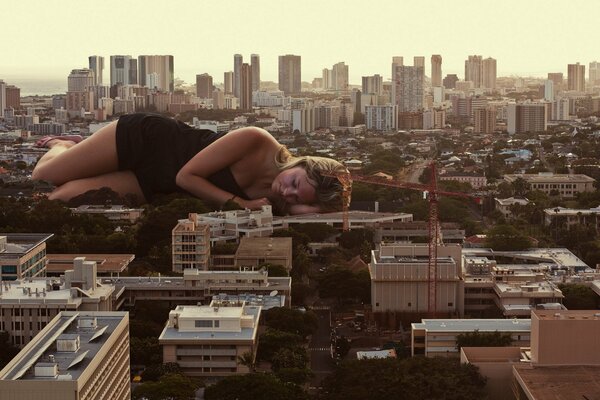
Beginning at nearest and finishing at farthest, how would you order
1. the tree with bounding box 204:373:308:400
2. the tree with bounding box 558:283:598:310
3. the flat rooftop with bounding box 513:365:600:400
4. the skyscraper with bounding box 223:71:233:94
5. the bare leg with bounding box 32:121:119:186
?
the flat rooftop with bounding box 513:365:600:400 < the tree with bounding box 204:373:308:400 < the tree with bounding box 558:283:598:310 < the bare leg with bounding box 32:121:119:186 < the skyscraper with bounding box 223:71:233:94

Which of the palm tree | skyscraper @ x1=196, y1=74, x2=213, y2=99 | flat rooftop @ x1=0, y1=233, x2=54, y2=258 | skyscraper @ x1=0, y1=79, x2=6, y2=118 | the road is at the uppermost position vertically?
skyscraper @ x1=196, y1=74, x2=213, y2=99

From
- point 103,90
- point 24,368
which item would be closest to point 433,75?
point 103,90

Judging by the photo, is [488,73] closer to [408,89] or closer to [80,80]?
[408,89]

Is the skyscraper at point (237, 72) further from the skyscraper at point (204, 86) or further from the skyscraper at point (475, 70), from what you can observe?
the skyscraper at point (475, 70)

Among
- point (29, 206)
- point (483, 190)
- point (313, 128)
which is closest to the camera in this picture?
point (29, 206)

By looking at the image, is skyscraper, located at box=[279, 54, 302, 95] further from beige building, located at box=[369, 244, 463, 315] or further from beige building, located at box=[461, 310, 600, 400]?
beige building, located at box=[461, 310, 600, 400]

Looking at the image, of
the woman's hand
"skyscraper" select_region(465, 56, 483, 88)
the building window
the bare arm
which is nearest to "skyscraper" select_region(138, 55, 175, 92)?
"skyscraper" select_region(465, 56, 483, 88)

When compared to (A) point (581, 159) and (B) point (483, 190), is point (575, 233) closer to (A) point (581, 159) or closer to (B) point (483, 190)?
(B) point (483, 190)
